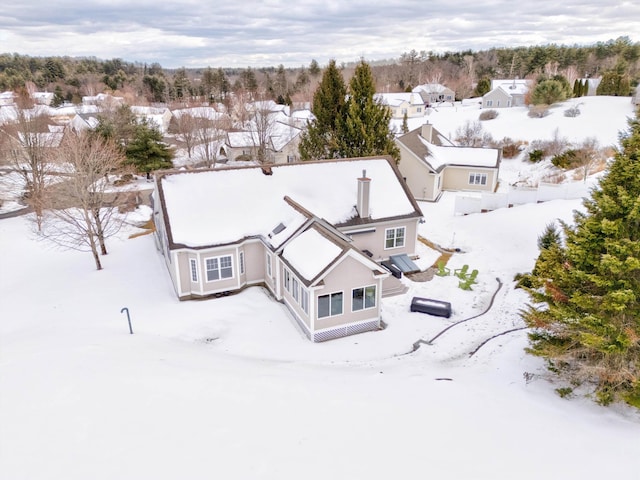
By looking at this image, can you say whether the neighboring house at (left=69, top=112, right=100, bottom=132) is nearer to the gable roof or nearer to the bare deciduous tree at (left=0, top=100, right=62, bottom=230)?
the bare deciduous tree at (left=0, top=100, right=62, bottom=230)

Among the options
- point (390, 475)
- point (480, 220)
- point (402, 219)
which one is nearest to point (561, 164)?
point (480, 220)

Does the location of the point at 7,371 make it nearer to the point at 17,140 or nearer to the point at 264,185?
the point at 264,185

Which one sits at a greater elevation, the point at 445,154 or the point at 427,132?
the point at 427,132

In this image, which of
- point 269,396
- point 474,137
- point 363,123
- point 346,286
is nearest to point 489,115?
point 474,137

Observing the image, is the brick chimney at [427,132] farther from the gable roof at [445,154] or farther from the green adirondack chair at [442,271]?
the green adirondack chair at [442,271]

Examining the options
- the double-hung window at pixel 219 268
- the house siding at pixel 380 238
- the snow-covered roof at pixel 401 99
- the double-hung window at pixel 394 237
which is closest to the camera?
the double-hung window at pixel 219 268

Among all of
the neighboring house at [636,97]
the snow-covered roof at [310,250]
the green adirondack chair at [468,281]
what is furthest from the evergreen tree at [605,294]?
the neighboring house at [636,97]

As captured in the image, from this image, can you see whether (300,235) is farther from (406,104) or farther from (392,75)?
(392,75)
